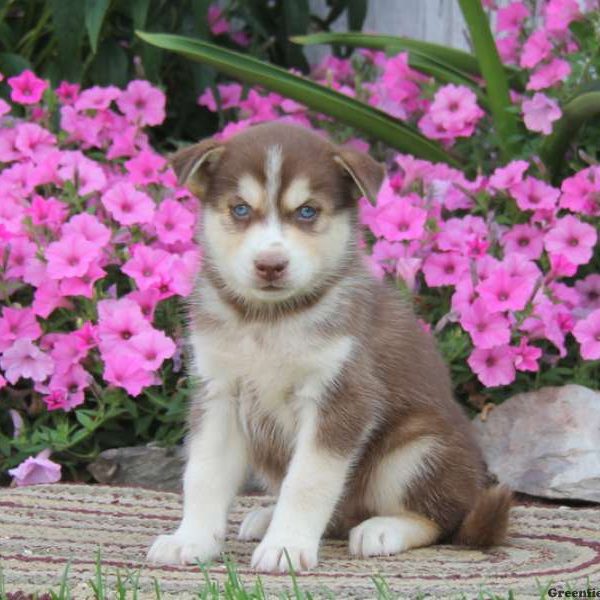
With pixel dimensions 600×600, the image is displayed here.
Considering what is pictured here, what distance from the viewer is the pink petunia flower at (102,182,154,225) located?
536 cm

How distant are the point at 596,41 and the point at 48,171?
238cm

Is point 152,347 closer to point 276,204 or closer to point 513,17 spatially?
point 276,204

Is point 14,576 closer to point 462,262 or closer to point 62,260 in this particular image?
point 62,260

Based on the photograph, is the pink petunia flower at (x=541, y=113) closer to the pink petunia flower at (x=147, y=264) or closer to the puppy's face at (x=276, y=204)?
the pink petunia flower at (x=147, y=264)

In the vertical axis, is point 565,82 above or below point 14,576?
above

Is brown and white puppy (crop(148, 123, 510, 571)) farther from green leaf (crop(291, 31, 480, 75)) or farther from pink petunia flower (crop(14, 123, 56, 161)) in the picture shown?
green leaf (crop(291, 31, 480, 75))

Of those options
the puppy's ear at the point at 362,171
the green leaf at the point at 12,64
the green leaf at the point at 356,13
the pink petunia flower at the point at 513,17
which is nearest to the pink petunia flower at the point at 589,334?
the puppy's ear at the point at 362,171

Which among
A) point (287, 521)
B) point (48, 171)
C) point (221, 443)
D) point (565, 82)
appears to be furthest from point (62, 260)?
point (565, 82)

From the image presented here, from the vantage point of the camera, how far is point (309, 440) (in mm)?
3736

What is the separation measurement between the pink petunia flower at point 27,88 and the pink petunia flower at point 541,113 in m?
2.13

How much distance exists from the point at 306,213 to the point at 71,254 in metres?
1.65

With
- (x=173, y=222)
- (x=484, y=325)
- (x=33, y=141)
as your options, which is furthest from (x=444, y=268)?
(x=33, y=141)

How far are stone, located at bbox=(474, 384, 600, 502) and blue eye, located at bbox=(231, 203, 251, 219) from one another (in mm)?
1762

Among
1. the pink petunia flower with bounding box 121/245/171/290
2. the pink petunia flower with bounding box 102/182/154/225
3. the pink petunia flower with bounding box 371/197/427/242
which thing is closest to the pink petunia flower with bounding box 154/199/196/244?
the pink petunia flower with bounding box 102/182/154/225
